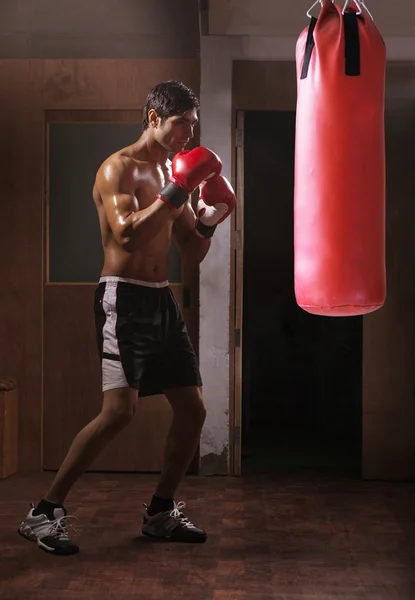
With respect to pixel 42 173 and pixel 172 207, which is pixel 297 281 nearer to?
pixel 172 207

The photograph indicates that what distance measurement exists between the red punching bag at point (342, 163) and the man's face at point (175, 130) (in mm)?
802

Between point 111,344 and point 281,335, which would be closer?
point 111,344

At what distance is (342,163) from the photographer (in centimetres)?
213

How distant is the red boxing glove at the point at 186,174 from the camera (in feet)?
9.09

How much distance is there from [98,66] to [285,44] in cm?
96

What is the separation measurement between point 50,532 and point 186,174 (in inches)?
53.2

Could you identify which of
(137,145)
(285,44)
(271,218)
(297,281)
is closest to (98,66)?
(285,44)

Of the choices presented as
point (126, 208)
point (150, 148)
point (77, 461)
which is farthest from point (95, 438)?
point (150, 148)

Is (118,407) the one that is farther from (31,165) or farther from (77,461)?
(31,165)

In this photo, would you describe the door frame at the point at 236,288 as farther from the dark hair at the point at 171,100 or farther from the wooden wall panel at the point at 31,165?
the dark hair at the point at 171,100

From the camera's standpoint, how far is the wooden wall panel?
4055mm

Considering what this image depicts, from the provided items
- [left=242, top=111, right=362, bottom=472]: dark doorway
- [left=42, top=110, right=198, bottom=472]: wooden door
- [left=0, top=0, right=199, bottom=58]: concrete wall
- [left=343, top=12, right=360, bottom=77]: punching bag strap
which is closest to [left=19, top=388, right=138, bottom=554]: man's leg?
[left=42, top=110, right=198, bottom=472]: wooden door

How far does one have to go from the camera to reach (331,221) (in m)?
2.15

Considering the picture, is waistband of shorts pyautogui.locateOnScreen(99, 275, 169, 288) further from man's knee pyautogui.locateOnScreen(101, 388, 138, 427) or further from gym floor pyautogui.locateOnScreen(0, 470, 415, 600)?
gym floor pyautogui.locateOnScreen(0, 470, 415, 600)
